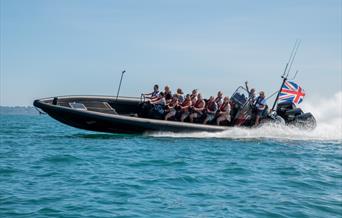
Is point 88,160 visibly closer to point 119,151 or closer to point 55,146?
point 119,151

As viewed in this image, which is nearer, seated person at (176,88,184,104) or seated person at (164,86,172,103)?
seated person at (176,88,184,104)

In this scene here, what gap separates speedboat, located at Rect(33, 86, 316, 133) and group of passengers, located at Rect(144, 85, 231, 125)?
26cm

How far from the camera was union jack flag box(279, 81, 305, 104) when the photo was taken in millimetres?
18500

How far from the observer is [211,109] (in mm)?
17281

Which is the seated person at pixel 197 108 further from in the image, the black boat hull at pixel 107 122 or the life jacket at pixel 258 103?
the life jacket at pixel 258 103

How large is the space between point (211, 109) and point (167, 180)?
29.3 ft

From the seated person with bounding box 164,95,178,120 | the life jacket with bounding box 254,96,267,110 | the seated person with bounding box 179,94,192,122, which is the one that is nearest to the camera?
the seated person with bounding box 164,95,178,120

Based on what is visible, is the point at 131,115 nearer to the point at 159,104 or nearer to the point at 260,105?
the point at 159,104

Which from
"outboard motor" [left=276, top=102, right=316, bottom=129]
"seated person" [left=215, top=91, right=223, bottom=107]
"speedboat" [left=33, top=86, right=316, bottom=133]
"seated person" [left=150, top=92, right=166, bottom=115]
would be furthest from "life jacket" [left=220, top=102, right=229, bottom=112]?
"outboard motor" [left=276, top=102, right=316, bottom=129]

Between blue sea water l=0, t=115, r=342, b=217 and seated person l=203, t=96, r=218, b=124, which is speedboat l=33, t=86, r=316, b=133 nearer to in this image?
seated person l=203, t=96, r=218, b=124

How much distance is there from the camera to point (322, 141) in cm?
1775

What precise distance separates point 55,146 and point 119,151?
245cm

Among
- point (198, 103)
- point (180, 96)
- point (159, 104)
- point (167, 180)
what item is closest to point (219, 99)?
point (198, 103)

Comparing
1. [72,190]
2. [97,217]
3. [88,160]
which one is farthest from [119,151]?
[97,217]
